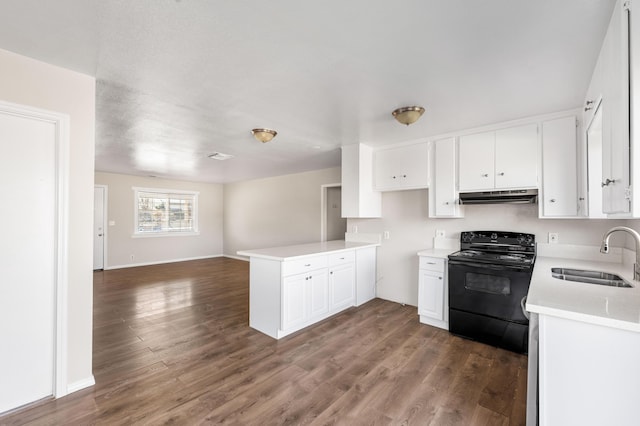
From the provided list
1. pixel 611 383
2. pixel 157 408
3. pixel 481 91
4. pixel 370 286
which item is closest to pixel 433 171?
pixel 481 91

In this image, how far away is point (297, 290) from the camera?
3.10 meters

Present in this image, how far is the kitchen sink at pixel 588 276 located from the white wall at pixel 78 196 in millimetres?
3418

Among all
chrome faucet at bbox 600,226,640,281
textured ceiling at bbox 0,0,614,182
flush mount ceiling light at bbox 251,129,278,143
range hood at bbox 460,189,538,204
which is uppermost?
textured ceiling at bbox 0,0,614,182

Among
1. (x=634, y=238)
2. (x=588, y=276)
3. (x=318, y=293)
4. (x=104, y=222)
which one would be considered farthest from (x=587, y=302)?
(x=104, y=222)

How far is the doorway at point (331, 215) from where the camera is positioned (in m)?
6.05

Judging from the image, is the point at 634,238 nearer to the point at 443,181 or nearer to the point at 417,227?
the point at 443,181

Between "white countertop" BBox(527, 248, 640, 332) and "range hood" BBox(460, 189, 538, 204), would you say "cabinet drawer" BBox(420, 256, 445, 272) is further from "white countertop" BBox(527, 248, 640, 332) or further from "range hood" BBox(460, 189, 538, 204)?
"white countertop" BBox(527, 248, 640, 332)

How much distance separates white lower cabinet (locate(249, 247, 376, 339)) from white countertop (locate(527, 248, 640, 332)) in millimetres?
2056

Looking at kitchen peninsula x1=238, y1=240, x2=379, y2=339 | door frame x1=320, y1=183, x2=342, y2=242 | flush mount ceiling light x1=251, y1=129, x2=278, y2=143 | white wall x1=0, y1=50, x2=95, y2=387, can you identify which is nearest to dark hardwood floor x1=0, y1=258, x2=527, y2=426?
kitchen peninsula x1=238, y1=240, x2=379, y2=339

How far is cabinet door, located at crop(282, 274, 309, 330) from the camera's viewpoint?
2975 millimetres

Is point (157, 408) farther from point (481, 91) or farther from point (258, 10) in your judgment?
point (481, 91)

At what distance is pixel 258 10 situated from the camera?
1403 mm

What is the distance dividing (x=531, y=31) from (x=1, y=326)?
11.8 feet

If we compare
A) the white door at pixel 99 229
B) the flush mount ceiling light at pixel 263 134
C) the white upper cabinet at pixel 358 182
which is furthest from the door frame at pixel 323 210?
the white door at pixel 99 229
